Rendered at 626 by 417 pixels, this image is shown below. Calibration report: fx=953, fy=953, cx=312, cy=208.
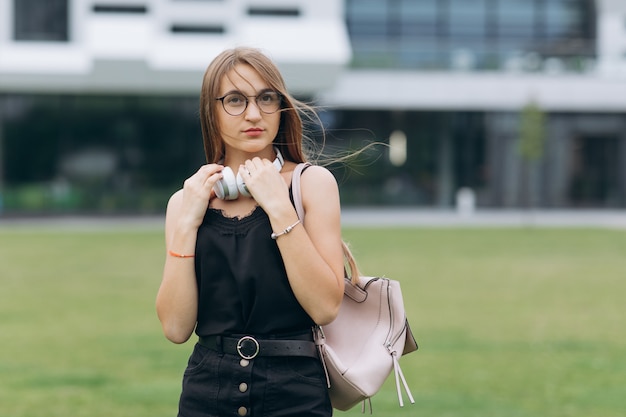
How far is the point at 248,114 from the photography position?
2531mm

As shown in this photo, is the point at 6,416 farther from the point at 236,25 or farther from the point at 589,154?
the point at 589,154

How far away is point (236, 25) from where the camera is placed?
1387 inches

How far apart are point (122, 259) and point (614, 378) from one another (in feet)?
38.4

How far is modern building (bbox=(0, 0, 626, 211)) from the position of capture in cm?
3416

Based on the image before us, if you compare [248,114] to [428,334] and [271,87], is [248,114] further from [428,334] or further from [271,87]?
[428,334]

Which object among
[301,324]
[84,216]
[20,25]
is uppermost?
[20,25]

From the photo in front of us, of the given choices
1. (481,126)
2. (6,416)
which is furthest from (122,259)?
(481,126)

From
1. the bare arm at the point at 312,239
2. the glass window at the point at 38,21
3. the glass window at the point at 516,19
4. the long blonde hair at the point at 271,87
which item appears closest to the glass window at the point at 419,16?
the glass window at the point at 516,19

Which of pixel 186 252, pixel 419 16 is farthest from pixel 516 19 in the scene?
pixel 186 252

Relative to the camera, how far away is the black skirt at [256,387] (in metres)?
2.48

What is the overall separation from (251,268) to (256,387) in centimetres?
31

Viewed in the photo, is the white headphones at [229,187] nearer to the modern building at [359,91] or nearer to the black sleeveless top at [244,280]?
the black sleeveless top at [244,280]

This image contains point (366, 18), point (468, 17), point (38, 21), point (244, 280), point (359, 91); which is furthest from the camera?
point (468, 17)

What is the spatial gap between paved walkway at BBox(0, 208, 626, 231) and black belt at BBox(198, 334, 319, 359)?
25.4 m
